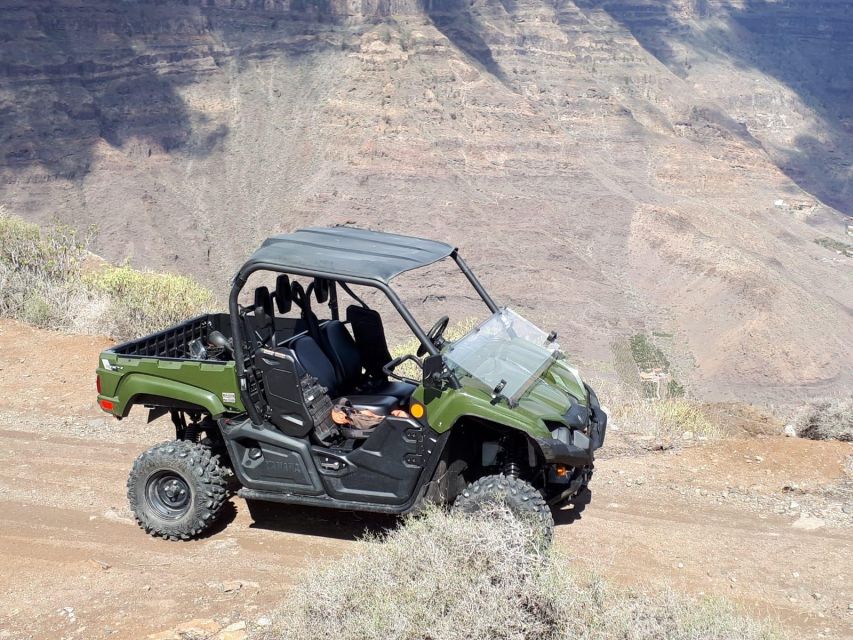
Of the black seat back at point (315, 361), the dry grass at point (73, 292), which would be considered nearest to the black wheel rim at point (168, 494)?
the black seat back at point (315, 361)

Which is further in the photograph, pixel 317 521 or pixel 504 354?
pixel 317 521

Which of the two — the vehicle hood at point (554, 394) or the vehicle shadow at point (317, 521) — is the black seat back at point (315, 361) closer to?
the vehicle shadow at point (317, 521)

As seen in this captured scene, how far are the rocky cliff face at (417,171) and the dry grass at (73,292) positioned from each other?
93.3 feet

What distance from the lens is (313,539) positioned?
22.4 feet

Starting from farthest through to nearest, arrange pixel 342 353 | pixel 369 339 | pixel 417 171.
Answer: pixel 417 171
pixel 369 339
pixel 342 353

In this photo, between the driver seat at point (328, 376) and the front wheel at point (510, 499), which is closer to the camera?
the front wheel at point (510, 499)

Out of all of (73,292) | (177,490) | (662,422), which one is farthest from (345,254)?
(73,292)

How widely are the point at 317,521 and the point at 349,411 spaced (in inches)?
38.2

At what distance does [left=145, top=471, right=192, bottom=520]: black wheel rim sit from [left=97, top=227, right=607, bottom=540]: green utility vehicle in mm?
10

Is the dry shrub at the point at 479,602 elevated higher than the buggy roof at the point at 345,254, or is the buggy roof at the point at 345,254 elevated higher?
the buggy roof at the point at 345,254

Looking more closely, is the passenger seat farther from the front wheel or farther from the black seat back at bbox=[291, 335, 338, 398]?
the front wheel

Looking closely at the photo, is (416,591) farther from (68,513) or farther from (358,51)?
(358,51)

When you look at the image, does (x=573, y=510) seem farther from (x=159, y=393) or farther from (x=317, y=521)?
(x=159, y=393)

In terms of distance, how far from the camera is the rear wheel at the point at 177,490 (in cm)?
680
